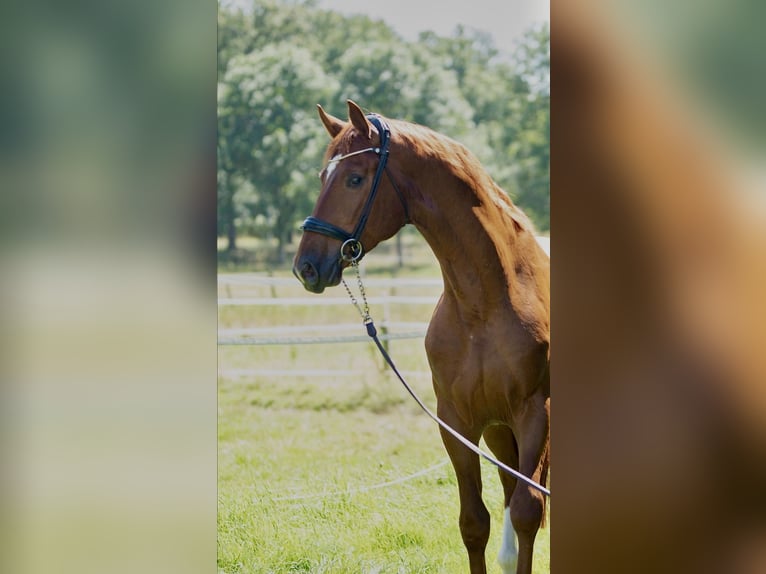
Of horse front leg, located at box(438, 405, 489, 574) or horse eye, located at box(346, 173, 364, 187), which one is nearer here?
horse eye, located at box(346, 173, 364, 187)

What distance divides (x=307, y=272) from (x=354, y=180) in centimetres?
37

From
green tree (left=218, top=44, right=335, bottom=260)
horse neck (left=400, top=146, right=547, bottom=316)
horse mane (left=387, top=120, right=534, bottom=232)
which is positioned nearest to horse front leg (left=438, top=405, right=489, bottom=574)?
horse neck (left=400, top=146, right=547, bottom=316)

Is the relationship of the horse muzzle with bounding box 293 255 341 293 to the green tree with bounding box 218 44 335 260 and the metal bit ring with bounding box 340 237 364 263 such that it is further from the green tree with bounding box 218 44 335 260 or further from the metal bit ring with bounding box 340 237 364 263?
the green tree with bounding box 218 44 335 260

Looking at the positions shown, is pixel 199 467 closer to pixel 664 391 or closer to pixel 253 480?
pixel 664 391

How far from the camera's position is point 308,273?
10.2 ft

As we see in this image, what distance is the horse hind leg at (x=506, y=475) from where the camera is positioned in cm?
346

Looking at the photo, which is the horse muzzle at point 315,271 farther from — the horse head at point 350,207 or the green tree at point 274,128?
the green tree at point 274,128

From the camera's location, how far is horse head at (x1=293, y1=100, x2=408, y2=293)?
3086 millimetres

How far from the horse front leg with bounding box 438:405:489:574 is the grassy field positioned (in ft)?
2.08

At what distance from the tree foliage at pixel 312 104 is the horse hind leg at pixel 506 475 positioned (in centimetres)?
1916

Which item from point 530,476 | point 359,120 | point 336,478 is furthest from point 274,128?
point 530,476

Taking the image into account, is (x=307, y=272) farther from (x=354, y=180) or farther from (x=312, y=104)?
(x=312, y=104)

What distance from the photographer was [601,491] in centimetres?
147

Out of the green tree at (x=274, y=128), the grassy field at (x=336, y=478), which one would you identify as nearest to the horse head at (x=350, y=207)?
the grassy field at (x=336, y=478)
